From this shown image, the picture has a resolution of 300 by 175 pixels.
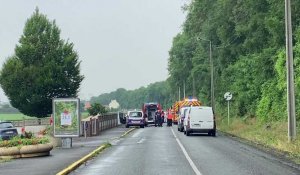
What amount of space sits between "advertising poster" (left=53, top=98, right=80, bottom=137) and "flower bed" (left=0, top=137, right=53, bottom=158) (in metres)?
5.58

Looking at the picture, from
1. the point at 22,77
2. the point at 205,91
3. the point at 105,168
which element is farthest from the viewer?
the point at 205,91

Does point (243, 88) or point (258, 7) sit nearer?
point (258, 7)

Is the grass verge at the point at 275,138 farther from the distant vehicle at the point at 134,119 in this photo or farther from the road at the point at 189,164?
the distant vehicle at the point at 134,119

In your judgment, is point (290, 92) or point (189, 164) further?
point (290, 92)

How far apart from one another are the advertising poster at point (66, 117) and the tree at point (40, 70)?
3987 centimetres

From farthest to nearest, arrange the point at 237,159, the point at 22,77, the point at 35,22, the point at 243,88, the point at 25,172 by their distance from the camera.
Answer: the point at 35,22, the point at 22,77, the point at 243,88, the point at 237,159, the point at 25,172

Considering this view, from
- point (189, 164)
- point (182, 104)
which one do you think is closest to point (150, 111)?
Answer: point (182, 104)

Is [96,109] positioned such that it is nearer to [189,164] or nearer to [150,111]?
[150,111]

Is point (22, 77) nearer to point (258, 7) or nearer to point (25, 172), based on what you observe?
point (258, 7)

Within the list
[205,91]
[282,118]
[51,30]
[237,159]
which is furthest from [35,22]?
[237,159]

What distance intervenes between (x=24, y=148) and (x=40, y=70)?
4806 cm

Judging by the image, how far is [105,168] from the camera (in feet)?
54.1

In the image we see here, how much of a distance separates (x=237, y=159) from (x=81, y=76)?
53836mm

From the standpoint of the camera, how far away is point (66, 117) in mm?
27406
